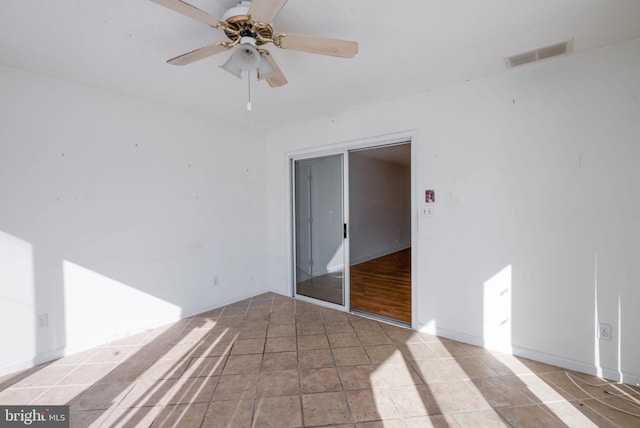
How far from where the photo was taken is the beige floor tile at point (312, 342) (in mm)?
2711

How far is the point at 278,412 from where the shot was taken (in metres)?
1.87

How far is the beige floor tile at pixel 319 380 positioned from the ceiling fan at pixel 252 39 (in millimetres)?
2249

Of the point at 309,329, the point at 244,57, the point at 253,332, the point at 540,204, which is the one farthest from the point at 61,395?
the point at 540,204

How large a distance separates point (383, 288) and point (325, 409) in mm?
2692

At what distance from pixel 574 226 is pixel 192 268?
3.83 meters

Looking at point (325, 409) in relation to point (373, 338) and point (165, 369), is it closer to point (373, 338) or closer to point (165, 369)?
point (373, 338)

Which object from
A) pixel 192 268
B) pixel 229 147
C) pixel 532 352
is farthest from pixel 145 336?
pixel 532 352

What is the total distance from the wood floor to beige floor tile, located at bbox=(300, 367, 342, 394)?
128cm

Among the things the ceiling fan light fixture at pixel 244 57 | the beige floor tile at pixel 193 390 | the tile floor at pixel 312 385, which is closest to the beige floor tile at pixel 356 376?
the tile floor at pixel 312 385

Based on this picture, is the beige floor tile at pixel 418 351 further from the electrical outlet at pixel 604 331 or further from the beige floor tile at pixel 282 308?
the beige floor tile at pixel 282 308

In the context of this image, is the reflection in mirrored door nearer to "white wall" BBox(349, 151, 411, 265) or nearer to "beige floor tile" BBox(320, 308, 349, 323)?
"beige floor tile" BBox(320, 308, 349, 323)

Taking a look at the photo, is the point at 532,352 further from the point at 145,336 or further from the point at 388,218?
the point at 388,218

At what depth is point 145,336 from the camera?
9.77 ft

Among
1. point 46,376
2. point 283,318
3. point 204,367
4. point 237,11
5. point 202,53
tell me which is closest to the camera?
point 237,11
